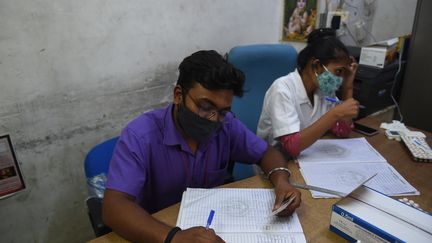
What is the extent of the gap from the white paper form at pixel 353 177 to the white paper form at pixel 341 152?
0.13 feet

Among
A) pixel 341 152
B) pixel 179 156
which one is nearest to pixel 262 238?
pixel 179 156

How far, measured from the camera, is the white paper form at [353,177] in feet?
3.46

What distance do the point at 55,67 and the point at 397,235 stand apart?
4.96ft

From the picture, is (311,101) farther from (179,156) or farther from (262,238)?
(262,238)

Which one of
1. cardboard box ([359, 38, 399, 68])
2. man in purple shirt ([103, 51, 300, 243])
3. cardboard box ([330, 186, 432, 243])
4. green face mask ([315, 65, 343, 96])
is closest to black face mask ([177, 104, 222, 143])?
man in purple shirt ([103, 51, 300, 243])

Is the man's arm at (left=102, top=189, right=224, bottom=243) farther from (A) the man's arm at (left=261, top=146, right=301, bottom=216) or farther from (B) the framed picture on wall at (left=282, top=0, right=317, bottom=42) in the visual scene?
(B) the framed picture on wall at (left=282, top=0, right=317, bottom=42)

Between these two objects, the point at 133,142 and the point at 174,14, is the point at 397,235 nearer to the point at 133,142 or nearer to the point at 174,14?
the point at 133,142

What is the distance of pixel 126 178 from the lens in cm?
92

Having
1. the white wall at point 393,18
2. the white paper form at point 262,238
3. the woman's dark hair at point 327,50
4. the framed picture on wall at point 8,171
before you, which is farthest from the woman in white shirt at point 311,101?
the framed picture on wall at point 8,171

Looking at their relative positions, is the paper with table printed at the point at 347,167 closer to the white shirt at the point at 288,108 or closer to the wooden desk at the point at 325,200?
the wooden desk at the point at 325,200

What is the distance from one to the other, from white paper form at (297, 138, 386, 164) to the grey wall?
97cm

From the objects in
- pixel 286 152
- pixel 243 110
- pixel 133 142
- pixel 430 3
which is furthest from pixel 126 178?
pixel 430 3

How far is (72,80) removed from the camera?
1.51 meters

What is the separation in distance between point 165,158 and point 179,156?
50mm
